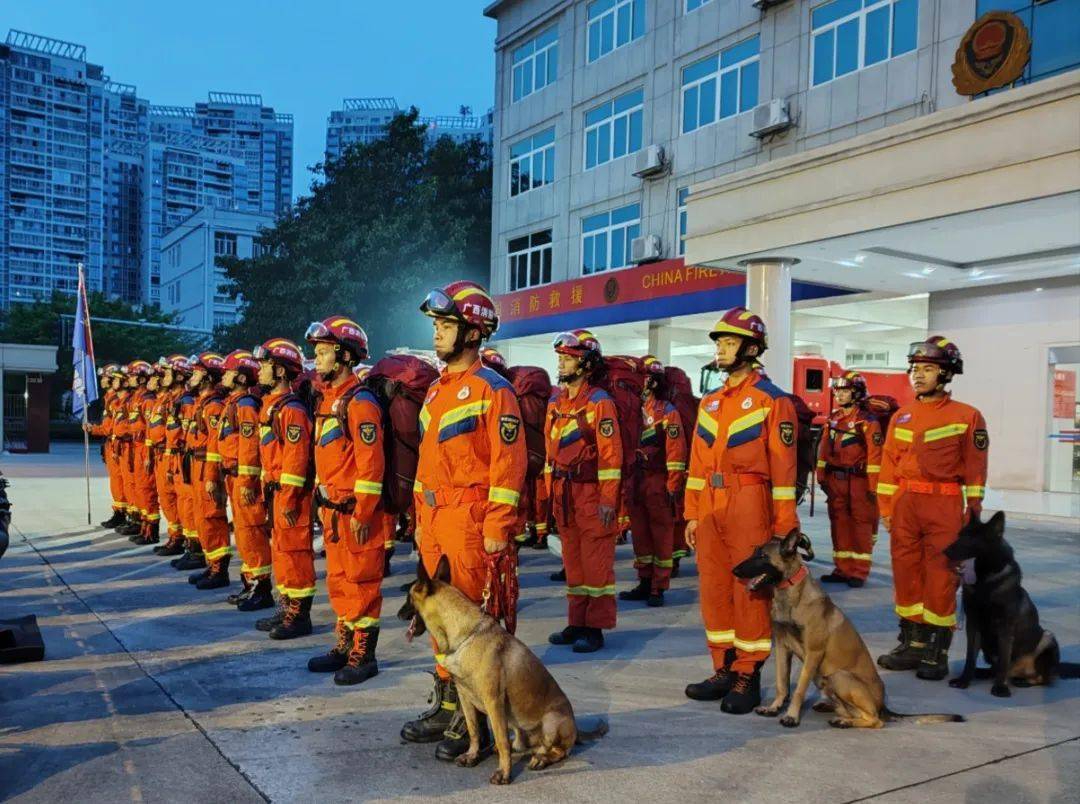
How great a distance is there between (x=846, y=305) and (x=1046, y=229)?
7.01m

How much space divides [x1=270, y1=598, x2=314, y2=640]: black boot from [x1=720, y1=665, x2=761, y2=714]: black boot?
3.22 metres

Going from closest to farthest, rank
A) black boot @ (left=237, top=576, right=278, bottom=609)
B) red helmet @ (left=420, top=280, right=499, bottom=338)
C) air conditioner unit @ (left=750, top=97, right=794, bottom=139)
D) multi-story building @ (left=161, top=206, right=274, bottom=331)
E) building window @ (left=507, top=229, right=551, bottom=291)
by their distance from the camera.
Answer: red helmet @ (left=420, top=280, right=499, bottom=338) → black boot @ (left=237, top=576, right=278, bottom=609) → air conditioner unit @ (left=750, top=97, right=794, bottom=139) → building window @ (left=507, top=229, right=551, bottom=291) → multi-story building @ (left=161, top=206, right=274, bottom=331)

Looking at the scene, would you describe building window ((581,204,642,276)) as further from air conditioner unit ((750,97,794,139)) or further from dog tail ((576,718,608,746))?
dog tail ((576,718,608,746))

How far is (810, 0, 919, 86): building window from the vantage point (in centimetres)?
1738

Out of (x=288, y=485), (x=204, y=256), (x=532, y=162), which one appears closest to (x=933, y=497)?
(x=288, y=485)

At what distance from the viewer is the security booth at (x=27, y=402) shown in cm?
3406

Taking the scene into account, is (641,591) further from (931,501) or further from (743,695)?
(743,695)

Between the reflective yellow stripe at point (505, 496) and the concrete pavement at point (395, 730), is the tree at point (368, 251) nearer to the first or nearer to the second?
the concrete pavement at point (395, 730)

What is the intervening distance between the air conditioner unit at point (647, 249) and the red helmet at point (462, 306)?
19.0m

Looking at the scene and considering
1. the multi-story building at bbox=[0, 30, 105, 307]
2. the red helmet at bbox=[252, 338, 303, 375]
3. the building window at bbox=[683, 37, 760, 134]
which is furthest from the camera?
the multi-story building at bbox=[0, 30, 105, 307]

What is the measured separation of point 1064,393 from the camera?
1608 cm

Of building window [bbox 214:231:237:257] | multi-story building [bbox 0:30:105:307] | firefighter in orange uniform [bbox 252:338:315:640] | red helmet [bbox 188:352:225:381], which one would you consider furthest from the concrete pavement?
multi-story building [bbox 0:30:105:307]

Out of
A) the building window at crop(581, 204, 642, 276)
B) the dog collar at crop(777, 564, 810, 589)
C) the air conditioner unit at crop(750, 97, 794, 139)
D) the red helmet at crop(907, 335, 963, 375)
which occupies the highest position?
the air conditioner unit at crop(750, 97, 794, 139)

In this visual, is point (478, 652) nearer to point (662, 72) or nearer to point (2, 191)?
point (662, 72)
